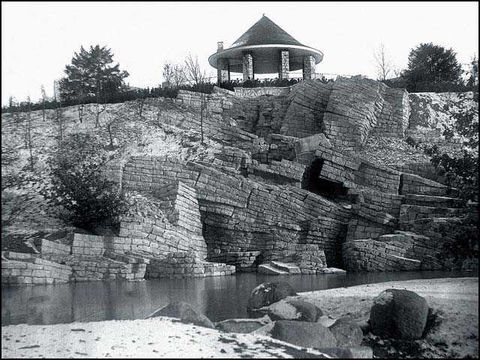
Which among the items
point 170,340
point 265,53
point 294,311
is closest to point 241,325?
point 294,311

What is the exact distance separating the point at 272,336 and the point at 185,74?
38.6 metres

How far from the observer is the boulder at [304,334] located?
6555 mm

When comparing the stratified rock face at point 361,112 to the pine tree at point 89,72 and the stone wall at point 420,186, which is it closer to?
the stone wall at point 420,186

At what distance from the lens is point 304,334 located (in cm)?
Answer: 664

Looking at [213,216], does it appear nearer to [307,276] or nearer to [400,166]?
[307,276]

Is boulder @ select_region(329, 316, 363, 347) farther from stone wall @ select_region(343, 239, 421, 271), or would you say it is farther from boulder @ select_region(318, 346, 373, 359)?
stone wall @ select_region(343, 239, 421, 271)

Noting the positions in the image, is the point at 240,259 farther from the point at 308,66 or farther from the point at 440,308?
the point at 308,66

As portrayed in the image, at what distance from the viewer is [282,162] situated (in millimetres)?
19625

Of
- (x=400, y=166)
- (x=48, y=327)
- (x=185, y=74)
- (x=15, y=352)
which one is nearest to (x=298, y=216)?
(x=400, y=166)

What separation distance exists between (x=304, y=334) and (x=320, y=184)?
50.0ft

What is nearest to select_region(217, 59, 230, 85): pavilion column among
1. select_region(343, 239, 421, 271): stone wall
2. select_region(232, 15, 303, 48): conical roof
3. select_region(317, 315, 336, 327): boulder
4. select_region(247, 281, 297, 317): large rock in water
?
select_region(232, 15, 303, 48): conical roof

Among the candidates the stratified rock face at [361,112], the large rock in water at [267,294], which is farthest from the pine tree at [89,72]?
the large rock in water at [267,294]

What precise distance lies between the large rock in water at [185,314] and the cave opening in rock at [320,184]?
13845mm

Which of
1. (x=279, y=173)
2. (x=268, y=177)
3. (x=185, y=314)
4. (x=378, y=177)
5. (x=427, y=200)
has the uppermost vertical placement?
(x=279, y=173)
